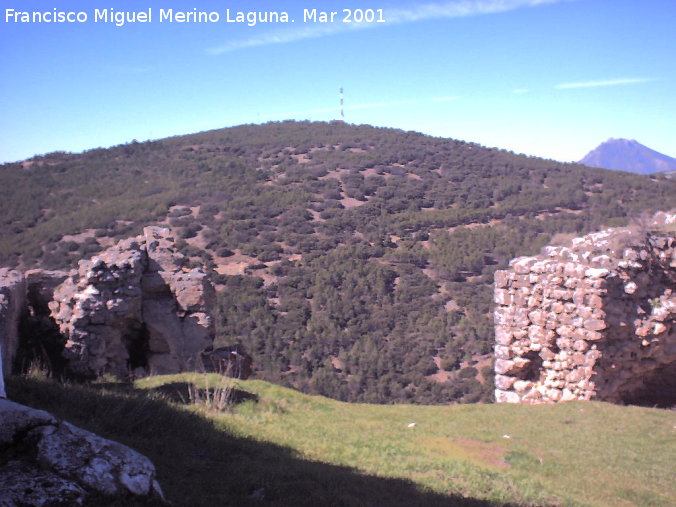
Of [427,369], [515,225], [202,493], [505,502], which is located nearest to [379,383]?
[427,369]

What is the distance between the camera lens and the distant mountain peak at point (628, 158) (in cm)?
8112

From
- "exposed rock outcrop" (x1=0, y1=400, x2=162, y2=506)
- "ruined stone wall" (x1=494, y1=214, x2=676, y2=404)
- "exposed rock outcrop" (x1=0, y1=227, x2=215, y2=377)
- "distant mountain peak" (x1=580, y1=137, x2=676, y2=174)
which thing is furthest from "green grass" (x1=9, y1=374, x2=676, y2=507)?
"distant mountain peak" (x1=580, y1=137, x2=676, y2=174)

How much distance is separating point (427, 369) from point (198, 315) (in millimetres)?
11989

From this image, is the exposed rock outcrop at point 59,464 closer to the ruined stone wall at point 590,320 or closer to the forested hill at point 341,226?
the ruined stone wall at point 590,320

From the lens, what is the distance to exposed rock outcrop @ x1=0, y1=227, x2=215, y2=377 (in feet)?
34.5

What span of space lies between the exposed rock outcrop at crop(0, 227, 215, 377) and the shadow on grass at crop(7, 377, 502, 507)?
3.60 m

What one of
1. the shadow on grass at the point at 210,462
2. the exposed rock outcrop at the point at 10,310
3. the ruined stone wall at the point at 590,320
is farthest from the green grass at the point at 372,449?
the exposed rock outcrop at the point at 10,310

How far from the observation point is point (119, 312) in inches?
430

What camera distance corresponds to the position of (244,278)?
29.0 m

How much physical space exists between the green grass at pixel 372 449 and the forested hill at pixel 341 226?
570 centimetres

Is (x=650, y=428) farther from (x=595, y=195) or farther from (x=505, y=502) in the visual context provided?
(x=595, y=195)

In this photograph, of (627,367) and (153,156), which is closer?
(627,367)

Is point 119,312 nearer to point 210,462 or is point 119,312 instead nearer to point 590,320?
point 210,462

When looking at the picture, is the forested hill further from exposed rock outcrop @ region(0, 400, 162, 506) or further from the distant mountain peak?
the distant mountain peak
